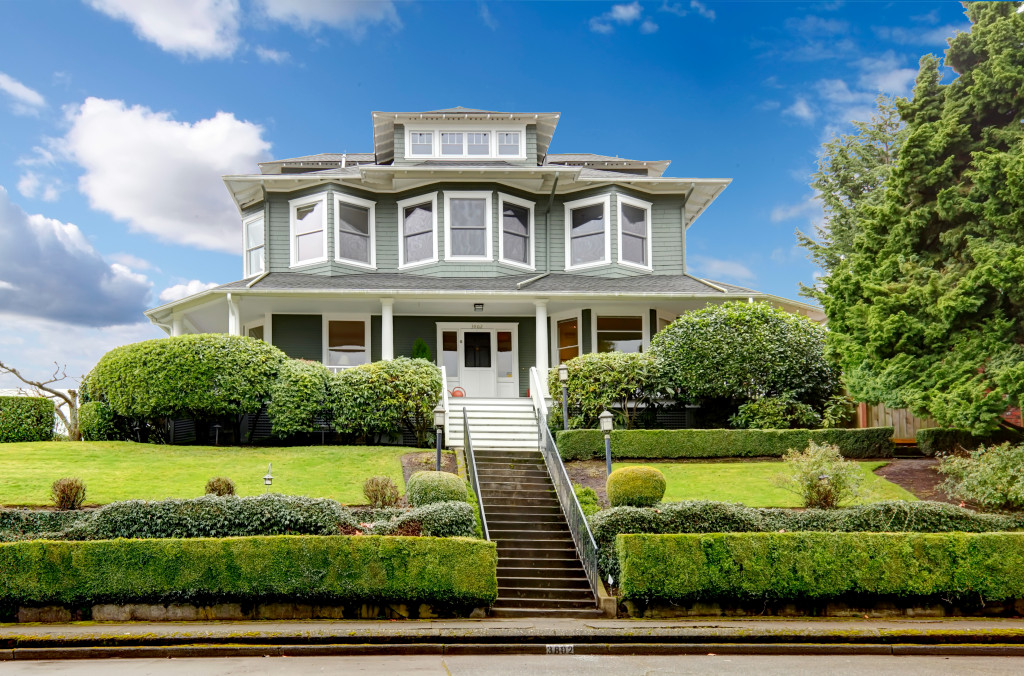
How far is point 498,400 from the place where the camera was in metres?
21.9

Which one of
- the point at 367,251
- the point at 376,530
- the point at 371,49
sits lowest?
the point at 376,530

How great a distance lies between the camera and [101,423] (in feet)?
67.4

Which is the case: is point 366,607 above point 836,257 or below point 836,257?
below

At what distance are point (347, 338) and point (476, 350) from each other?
3.62 m

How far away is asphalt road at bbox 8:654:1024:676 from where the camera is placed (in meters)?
9.31

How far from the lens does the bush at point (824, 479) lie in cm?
1535

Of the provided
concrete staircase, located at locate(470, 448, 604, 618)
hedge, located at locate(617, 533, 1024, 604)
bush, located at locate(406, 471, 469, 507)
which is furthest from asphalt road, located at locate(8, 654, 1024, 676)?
bush, located at locate(406, 471, 469, 507)

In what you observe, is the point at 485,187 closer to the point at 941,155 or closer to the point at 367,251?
the point at 367,251

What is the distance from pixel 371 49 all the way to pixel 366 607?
15.1 metres

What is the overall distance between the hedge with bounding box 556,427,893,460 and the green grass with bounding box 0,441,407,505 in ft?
12.5

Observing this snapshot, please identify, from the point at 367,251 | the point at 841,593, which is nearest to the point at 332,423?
the point at 367,251

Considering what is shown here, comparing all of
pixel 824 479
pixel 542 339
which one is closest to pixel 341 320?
pixel 542 339

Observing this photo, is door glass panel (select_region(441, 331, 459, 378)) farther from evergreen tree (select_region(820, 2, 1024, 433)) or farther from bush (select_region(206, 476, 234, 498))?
bush (select_region(206, 476, 234, 498))

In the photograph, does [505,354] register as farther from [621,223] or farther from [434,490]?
[434,490]
